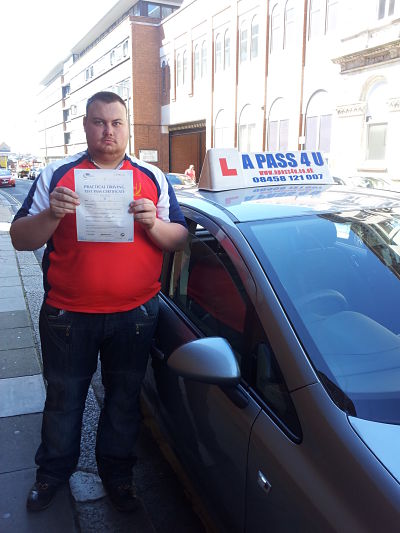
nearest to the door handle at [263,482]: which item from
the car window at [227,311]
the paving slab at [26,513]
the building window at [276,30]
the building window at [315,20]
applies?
the car window at [227,311]

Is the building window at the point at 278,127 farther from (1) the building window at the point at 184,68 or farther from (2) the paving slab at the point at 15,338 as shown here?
(2) the paving slab at the point at 15,338

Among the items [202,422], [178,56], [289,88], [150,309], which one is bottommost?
[202,422]

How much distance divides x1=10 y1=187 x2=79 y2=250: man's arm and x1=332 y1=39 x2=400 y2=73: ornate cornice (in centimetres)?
1842

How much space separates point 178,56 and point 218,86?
23.0ft

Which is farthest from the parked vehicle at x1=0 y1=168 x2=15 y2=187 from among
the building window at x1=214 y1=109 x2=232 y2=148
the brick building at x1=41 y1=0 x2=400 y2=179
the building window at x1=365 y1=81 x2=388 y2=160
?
the building window at x1=365 y1=81 x2=388 y2=160

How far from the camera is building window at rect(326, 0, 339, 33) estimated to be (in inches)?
801

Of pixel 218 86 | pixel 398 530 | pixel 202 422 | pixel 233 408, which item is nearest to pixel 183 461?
pixel 202 422

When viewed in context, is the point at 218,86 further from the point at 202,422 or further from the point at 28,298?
the point at 202,422

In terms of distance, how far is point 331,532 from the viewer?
1235mm

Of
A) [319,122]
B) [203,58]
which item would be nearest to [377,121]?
[319,122]

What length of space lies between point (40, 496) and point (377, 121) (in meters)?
19.1

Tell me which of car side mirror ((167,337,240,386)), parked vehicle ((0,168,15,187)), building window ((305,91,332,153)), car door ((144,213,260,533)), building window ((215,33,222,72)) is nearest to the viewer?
car side mirror ((167,337,240,386))

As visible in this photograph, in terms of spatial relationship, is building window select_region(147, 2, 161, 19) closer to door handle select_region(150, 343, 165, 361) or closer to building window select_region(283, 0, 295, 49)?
building window select_region(283, 0, 295, 49)

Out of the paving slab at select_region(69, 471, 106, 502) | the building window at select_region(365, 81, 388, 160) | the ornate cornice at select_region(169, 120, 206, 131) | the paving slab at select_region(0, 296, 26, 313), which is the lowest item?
the paving slab at select_region(69, 471, 106, 502)
